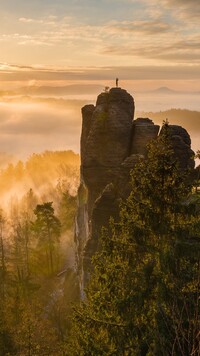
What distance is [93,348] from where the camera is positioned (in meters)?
16.0

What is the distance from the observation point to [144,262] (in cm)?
1548

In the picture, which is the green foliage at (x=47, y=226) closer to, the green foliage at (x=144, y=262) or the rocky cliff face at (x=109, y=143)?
the rocky cliff face at (x=109, y=143)

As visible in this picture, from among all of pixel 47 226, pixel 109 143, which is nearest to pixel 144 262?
pixel 109 143

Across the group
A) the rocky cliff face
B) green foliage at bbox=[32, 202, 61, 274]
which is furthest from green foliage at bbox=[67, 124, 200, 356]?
green foliage at bbox=[32, 202, 61, 274]

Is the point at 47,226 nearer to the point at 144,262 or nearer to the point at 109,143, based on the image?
the point at 109,143

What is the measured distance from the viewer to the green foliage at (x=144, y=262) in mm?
14500

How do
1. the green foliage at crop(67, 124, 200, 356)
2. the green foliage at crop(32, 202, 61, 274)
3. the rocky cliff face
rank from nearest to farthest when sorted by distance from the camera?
the green foliage at crop(67, 124, 200, 356)
the rocky cliff face
the green foliage at crop(32, 202, 61, 274)

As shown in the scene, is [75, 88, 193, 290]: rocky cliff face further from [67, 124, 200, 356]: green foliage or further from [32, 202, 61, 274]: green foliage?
[32, 202, 61, 274]: green foliage

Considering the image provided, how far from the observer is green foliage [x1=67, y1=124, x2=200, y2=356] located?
1450cm

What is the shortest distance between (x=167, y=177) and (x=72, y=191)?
147 m

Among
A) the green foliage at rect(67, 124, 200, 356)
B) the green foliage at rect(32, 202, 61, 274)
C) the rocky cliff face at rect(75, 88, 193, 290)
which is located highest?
the rocky cliff face at rect(75, 88, 193, 290)

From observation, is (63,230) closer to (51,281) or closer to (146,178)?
(51,281)

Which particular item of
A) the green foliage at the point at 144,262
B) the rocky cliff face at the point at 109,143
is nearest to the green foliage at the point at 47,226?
the rocky cliff face at the point at 109,143

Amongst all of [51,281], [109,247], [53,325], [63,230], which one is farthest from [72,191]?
[109,247]
